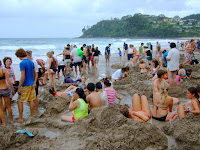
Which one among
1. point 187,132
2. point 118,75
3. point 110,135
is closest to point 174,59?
point 118,75

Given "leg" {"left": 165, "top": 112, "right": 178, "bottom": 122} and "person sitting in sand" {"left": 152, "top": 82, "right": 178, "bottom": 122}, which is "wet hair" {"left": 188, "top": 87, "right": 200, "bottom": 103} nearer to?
"person sitting in sand" {"left": 152, "top": 82, "right": 178, "bottom": 122}

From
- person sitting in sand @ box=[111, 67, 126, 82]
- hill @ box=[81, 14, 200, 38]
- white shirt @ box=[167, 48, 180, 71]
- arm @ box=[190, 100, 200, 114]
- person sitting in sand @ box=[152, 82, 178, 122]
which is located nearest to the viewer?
arm @ box=[190, 100, 200, 114]

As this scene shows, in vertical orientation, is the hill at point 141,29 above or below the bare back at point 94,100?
above

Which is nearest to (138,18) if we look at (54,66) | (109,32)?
(109,32)

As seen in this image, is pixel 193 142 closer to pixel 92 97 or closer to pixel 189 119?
pixel 189 119

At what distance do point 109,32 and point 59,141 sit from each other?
127222 millimetres

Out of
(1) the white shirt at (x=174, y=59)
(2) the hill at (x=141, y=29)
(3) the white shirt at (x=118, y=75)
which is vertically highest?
(2) the hill at (x=141, y=29)

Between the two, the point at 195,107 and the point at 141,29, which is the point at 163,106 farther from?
the point at 141,29

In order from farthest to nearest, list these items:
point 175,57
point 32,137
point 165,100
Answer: point 175,57 → point 165,100 → point 32,137

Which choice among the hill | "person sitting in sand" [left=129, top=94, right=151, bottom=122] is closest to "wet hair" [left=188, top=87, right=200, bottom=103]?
"person sitting in sand" [left=129, top=94, right=151, bottom=122]

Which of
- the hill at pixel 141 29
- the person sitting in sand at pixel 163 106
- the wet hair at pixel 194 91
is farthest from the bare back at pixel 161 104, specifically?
the hill at pixel 141 29

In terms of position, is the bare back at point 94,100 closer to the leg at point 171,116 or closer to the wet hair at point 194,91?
the leg at point 171,116

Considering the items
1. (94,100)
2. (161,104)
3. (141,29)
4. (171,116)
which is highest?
(141,29)

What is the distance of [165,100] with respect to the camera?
14.0 ft
